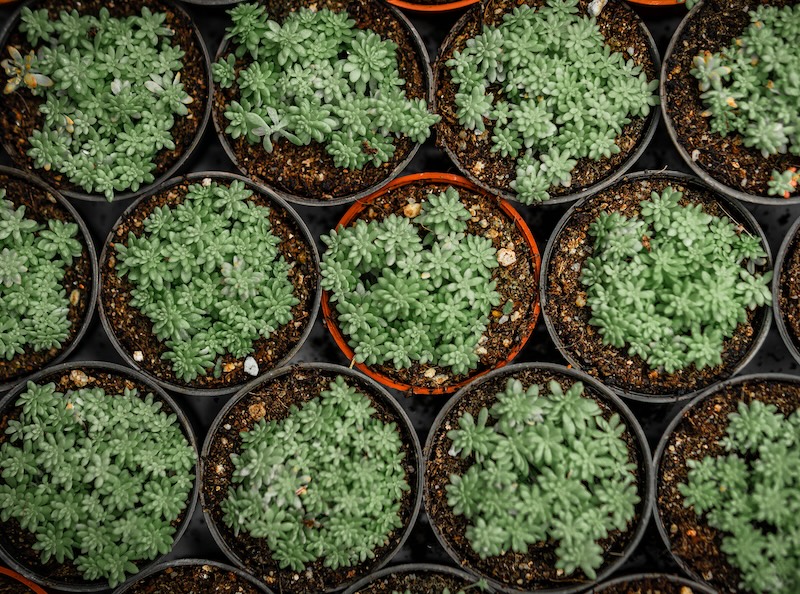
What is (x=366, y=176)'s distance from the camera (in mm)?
2291

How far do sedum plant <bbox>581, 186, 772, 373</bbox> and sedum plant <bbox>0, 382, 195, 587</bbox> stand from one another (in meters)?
1.70

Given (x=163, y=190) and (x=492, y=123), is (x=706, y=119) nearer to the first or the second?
(x=492, y=123)

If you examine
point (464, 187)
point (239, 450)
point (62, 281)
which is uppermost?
point (464, 187)

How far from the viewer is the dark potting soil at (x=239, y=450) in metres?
2.26

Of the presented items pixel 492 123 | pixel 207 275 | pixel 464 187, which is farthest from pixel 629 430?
pixel 207 275

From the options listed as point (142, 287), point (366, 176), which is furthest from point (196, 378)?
point (366, 176)

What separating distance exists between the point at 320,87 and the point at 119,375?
1.37m

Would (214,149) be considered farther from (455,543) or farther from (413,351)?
(455,543)

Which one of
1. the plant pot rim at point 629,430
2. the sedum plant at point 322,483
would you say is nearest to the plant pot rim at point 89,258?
the sedum plant at point 322,483

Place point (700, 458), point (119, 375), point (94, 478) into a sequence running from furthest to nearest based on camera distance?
point (119, 375)
point (700, 458)
point (94, 478)

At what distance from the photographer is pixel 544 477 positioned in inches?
78.3

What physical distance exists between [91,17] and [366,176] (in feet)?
3.80

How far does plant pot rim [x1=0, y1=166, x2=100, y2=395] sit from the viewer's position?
2.25 metres

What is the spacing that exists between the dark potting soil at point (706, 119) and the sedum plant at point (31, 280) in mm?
2374
